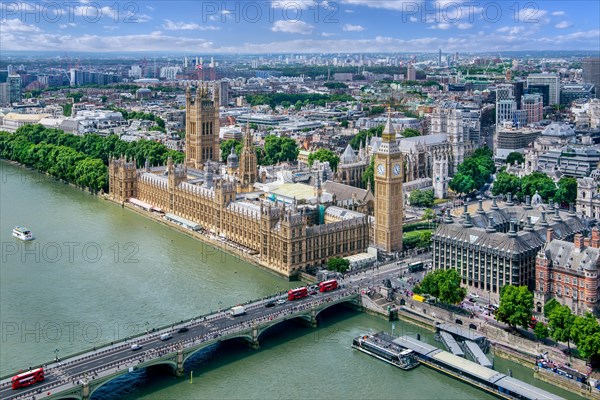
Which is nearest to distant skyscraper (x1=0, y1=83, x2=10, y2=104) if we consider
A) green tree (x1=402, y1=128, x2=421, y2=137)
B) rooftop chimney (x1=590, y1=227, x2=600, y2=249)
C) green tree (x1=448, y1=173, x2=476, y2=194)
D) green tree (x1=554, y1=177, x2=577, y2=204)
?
green tree (x1=402, y1=128, x2=421, y2=137)

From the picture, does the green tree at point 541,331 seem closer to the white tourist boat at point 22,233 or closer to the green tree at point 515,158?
the white tourist boat at point 22,233

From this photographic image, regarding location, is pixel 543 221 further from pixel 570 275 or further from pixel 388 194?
pixel 388 194

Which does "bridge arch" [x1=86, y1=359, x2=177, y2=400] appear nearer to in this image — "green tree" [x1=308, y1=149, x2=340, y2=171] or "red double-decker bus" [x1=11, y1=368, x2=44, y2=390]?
"red double-decker bus" [x1=11, y1=368, x2=44, y2=390]

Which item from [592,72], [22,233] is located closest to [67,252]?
[22,233]

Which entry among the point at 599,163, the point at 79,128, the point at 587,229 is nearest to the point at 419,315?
the point at 587,229

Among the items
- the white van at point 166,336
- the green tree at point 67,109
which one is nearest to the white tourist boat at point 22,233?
the white van at point 166,336
